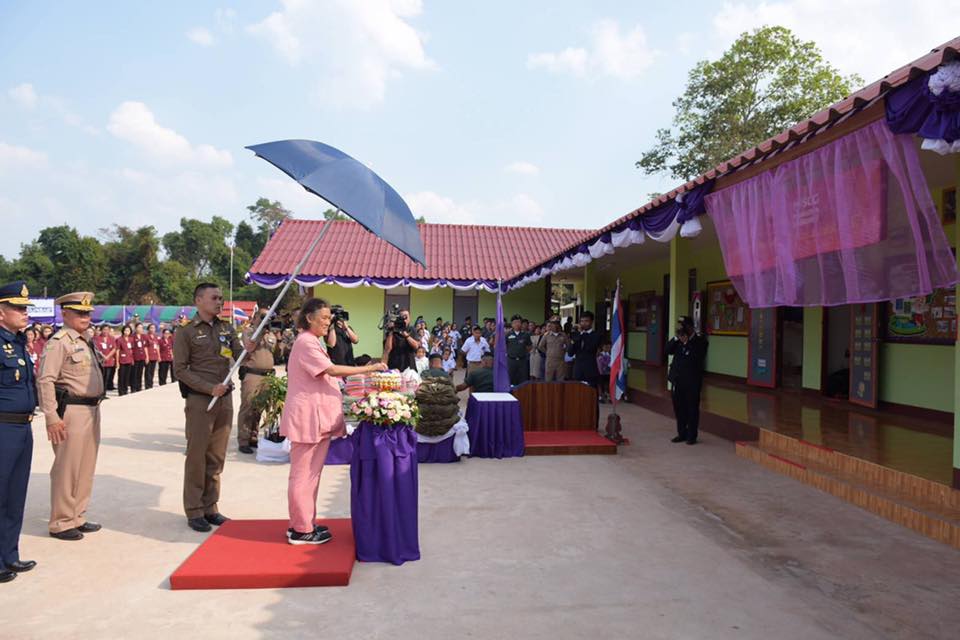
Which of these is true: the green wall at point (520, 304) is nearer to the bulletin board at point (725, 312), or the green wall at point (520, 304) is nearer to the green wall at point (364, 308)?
the green wall at point (364, 308)

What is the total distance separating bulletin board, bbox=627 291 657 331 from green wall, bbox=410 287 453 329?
6064mm

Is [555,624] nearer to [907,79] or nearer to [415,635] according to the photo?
[415,635]

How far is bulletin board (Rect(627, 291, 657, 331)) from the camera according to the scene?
643 inches

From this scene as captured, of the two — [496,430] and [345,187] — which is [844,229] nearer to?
[345,187]

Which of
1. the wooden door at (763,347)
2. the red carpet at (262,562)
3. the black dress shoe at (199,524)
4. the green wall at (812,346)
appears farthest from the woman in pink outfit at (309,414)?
the wooden door at (763,347)

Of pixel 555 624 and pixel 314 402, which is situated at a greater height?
pixel 314 402

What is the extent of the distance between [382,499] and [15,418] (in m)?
2.25

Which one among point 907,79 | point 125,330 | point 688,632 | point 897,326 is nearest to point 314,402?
point 688,632

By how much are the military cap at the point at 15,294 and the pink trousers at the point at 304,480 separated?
1.89 m

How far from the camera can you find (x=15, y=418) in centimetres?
359

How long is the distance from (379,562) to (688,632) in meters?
1.84

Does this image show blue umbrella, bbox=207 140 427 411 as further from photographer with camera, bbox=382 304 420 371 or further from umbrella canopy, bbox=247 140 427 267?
photographer with camera, bbox=382 304 420 371

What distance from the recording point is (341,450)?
6.45 m

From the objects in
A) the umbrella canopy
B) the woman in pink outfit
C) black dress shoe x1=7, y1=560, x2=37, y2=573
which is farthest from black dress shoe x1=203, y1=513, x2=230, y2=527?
the umbrella canopy
